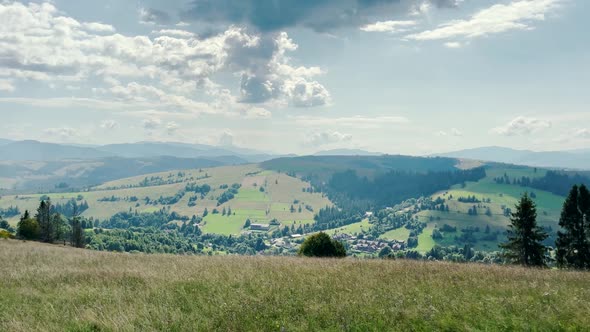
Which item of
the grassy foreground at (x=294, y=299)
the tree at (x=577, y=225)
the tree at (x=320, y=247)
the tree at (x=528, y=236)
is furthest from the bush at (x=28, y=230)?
the tree at (x=577, y=225)

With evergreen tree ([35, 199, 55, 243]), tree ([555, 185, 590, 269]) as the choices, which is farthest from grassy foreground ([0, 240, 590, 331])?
evergreen tree ([35, 199, 55, 243])

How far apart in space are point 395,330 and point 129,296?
725 cm

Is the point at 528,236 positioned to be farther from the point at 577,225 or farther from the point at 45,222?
the point at 45,222

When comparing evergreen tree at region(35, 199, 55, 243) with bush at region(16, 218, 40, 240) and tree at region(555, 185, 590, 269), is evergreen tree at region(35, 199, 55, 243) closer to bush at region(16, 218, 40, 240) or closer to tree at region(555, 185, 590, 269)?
bush at region(16, 218, 40, 240)

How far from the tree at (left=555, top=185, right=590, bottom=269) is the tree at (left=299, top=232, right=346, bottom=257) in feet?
125

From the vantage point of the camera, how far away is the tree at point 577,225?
174 ft

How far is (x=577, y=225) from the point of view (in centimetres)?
5359

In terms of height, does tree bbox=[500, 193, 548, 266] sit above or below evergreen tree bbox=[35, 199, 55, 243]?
above

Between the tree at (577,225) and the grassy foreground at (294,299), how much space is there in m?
48.4

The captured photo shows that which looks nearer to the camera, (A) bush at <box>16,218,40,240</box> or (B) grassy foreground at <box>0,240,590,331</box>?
(B) grassy foreground at <box>0,240,590,331</box>

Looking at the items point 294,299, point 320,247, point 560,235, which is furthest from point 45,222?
point 560,235

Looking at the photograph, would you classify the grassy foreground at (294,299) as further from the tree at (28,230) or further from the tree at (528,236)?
the tree at (28,230)

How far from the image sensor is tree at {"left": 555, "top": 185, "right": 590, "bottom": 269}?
174ft

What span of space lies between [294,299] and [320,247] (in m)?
24.2
